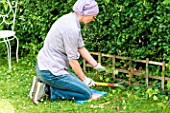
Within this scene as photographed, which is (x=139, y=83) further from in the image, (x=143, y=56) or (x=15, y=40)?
(x=15, y=40)

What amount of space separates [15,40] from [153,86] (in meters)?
2.33

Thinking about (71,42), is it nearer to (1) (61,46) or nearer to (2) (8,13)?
(1) (61,46)

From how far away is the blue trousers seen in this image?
4.11 m

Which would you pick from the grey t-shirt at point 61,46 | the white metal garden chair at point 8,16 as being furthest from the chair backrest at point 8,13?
the grey t-shirt at point 61,46

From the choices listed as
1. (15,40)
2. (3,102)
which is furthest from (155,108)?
(15,40)

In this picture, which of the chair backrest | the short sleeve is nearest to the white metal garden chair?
the chair backrest

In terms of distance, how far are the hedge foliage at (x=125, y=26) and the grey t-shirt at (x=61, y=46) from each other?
584 millimetres

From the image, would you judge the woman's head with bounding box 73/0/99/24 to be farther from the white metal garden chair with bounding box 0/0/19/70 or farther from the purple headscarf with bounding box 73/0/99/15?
the white metal garden chair with bounding box 0/0/19/70

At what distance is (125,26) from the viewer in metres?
4.52

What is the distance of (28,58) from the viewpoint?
5602 millimetres

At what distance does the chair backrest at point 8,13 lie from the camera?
5566 mm

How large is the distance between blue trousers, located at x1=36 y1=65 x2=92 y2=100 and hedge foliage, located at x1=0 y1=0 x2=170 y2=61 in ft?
2.28

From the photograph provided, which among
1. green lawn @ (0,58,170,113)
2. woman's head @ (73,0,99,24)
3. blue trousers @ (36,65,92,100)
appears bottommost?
green lawn @ (0,58,170,113)

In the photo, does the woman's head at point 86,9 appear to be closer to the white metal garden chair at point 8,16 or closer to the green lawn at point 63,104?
the green lawn at point 63,104
